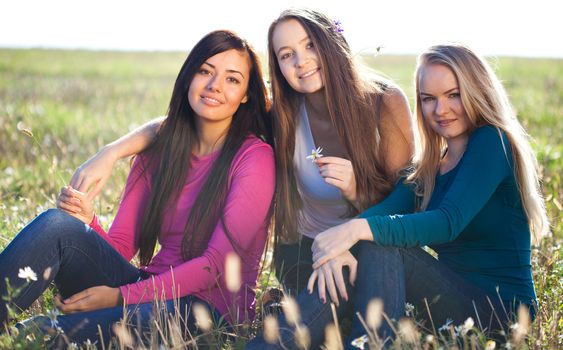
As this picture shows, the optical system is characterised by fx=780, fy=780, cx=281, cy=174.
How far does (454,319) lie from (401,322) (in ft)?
1.32

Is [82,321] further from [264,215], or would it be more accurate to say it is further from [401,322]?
[401,322]

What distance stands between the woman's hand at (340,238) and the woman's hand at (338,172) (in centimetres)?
41

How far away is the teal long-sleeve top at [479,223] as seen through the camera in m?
3.36

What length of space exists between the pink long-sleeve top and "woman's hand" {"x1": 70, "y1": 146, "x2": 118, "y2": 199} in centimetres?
26

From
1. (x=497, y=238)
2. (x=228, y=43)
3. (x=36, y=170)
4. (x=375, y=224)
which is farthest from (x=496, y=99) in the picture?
(x=36, y=170)

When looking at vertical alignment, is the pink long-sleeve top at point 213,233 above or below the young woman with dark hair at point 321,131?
below

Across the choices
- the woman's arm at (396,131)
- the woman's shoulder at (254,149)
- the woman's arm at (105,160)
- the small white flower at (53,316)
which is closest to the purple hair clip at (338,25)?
the woman's arm at (396,131)

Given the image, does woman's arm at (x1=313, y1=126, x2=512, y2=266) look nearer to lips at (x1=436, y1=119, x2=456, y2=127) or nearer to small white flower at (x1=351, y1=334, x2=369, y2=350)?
lips at (x1=436, y1=119, x2=456, y2=127)

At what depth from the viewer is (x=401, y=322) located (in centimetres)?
324

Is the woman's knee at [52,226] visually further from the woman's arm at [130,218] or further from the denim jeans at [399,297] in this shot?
the denim jeans at [399,297]

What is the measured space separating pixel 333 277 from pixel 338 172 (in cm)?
60

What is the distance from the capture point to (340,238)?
134 inches

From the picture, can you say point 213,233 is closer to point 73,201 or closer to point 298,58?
point 73,201

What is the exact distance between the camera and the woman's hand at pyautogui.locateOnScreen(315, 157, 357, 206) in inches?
148
